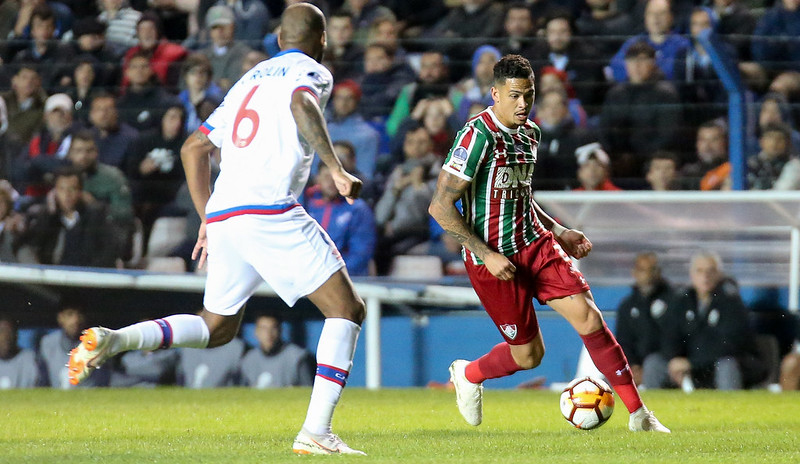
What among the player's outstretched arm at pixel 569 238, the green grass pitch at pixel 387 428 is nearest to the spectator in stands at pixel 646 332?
the green grass pitch at pixel 387 428

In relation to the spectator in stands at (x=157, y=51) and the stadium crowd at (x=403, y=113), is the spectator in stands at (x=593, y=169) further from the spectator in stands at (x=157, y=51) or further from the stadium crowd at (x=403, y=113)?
the spectator in stands at (x=157, y=51)

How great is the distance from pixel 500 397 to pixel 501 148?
364 centimetres

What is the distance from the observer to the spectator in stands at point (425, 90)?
36.8ft

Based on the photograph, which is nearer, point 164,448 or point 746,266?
point 164,448

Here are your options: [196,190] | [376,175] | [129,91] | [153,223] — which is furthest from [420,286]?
[196,190]

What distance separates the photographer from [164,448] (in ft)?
17.1

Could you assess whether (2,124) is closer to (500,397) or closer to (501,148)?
(500,397)

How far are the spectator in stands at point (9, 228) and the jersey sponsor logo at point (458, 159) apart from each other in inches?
245

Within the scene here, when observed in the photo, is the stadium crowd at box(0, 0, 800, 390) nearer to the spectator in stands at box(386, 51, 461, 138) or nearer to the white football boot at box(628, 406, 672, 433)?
the spectator in stands at box(386, 51, 461, 138)

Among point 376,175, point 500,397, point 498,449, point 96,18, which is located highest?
point 96,18

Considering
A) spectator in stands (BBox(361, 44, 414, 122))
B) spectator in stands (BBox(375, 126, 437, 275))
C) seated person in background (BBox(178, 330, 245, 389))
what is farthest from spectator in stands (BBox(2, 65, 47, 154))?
spectator in stands (BBox(375, 126, 437, 275))

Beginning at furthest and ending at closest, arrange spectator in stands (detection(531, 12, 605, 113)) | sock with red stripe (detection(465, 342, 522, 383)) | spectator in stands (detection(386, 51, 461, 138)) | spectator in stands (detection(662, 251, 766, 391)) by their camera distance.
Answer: spectator in stands (detection(386, 51, 461, 138))
spectator in stands (detection(531, 12, 605, 113))
spectator in stands (detection(662, 251, 766, 391))
sock with red stripe (detection(465, 342, 522, 383))

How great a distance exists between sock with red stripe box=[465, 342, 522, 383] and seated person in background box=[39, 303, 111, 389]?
4.96 metres

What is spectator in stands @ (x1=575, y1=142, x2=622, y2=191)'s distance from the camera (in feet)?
34.2
